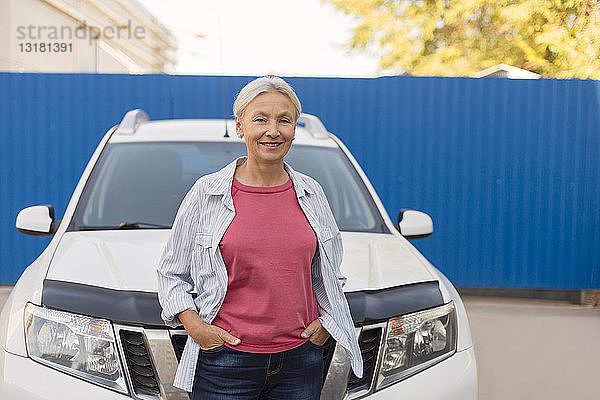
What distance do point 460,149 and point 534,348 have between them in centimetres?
265

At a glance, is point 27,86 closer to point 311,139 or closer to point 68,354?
point 311,139

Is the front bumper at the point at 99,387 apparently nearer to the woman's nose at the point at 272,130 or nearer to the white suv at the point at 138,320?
the white suv at the point at 138,320

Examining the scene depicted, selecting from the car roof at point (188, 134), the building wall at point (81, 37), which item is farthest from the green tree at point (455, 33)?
the car roof at point (188, 134)

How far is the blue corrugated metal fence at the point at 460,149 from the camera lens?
716 cm

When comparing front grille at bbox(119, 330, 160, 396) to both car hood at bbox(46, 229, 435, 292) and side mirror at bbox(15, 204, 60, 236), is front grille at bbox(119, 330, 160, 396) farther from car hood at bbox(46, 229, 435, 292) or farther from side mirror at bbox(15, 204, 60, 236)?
side mirror at bbox(15, 204, 60, 236)

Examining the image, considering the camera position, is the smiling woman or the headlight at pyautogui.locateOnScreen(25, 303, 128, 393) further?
the headlight at pyautogui.locateOnScreen(25, 303, 128, 393)

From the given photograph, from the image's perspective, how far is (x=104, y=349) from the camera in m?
2.12

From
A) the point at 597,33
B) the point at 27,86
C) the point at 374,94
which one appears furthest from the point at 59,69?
the point at 597,33

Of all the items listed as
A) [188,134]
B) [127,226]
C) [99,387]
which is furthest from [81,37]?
[99,387]

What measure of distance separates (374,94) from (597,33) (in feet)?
25.1

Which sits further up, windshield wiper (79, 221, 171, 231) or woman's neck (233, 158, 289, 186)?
woman's neck (233, 158, 289, 186)

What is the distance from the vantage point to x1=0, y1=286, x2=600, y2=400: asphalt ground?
14.5ft

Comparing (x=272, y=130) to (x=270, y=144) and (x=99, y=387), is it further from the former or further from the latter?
(x=99, y=387)

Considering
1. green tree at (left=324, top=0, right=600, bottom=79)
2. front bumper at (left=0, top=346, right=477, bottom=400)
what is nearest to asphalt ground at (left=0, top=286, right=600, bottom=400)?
front bumper at (left=0, top=346, right=477, bottom=400)
